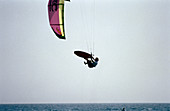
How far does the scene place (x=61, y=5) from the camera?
13625 mm

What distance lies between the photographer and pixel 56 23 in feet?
45.7

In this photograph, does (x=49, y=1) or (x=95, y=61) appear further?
(x=49, y=1)

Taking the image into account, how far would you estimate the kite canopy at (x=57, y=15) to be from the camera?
13656 mm

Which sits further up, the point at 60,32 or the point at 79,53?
the point at 60,32

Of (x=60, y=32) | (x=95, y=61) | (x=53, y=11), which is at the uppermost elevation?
(x=53, y=11)

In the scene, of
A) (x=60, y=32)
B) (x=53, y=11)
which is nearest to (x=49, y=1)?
(x=53, y=11)

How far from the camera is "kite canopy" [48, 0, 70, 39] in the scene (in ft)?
44.8

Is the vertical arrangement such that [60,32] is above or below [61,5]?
below

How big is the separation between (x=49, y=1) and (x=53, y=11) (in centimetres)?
48

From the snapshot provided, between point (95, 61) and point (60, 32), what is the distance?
2.15 m

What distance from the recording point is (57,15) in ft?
45.1

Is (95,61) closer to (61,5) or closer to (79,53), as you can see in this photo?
(79,53)

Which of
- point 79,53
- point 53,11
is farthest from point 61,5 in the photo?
point 79,53

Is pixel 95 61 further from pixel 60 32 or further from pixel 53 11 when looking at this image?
pixel 53 11
